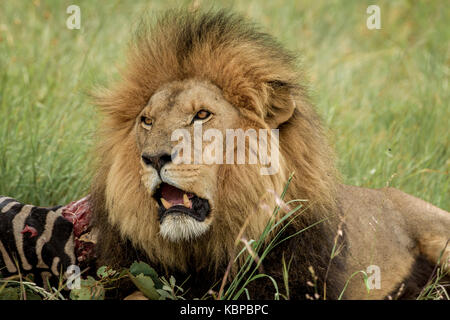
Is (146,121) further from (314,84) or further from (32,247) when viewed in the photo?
(314,84)

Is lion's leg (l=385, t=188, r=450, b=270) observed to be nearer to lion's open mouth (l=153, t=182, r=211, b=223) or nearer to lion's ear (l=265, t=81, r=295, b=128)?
lion's ear (l=265, t=81, r=295, b=128)

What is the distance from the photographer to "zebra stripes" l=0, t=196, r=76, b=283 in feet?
12.4

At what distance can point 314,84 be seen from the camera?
23.5 feet

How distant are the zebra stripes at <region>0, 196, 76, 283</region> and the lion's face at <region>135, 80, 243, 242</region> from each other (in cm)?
89

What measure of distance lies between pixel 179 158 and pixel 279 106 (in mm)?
612

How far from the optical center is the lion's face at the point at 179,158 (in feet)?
9.95

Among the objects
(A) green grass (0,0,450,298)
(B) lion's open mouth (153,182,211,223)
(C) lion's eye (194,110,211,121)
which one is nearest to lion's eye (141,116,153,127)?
(C) lion's eye (194,110,211,121)

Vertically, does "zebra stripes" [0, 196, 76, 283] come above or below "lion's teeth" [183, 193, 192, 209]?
below

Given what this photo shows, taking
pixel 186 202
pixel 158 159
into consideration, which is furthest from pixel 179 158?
pixel 186 202

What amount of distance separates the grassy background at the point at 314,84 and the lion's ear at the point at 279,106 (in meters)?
0.80

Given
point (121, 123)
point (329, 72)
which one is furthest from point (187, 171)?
point (329, 72)

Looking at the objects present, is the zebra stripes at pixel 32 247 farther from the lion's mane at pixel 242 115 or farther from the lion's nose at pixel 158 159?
the lion's nose at pixel 158 159

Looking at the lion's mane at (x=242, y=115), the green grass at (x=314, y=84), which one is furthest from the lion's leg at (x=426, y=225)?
the lion's mane at (x=242, y=115)

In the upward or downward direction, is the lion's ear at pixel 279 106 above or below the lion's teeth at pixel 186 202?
above
